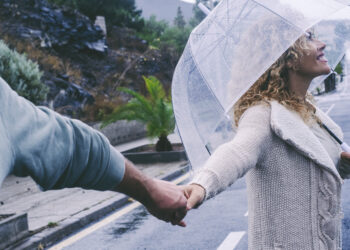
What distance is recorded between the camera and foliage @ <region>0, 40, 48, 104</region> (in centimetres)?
1027

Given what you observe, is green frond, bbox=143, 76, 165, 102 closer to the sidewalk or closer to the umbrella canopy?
the sidewalk

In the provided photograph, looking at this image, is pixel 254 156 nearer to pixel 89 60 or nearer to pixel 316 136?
pixel 316 136

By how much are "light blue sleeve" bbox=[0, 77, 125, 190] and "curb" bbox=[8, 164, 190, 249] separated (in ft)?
14.5

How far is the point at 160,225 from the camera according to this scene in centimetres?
657

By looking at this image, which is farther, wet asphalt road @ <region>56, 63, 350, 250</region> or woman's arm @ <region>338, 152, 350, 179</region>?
wet asphalt road @ <region>56, 63, 350, 250</region>

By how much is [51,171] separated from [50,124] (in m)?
0.13

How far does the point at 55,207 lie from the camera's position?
7.56 m

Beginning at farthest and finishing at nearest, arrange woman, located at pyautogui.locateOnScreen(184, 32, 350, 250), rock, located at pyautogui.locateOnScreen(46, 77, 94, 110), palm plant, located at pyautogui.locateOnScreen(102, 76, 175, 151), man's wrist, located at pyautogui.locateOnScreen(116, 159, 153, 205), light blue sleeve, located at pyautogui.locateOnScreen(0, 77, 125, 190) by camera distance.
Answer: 1. rock, located at pyautogui.locateOnScreen(46, 77, 94, 110)
2. palm plant, located at pyautogui.locateOnScreen(102, 76, 175, 151)
3. woman, located at pyautogui.locateOnScreen(184, 32, 350, 250)
4. man's wrist, located at pyautogui.locateOnScreen(116, 159, 153, 205)
5. light blue sleeve, located at pyautogui.locateOnScreen(0, 77, 125, 190)

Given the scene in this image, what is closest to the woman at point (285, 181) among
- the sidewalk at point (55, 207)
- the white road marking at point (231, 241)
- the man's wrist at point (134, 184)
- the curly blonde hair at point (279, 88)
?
the curly blonde hair at point (279, 88)

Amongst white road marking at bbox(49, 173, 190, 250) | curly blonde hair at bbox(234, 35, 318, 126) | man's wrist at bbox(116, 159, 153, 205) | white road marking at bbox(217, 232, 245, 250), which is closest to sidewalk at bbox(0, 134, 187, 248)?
white road marking at bbox(49, 173, 190, 250)

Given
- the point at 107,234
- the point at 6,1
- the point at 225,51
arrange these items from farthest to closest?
the point at 6,1
the point at 107,234
the point at 225,51

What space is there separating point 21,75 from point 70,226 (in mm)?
5240

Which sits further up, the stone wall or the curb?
the curb

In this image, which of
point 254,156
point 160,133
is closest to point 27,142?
point 254,156
